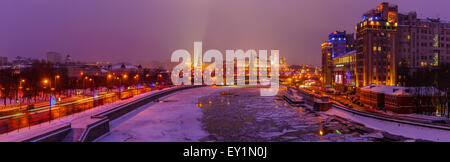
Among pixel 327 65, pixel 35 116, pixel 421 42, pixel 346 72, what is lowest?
pixel 35 116

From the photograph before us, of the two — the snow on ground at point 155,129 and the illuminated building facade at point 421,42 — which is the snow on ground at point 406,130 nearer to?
the snow on ground at point 155,129

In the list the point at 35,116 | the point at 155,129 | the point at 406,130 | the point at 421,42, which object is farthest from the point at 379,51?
the point at 35,116

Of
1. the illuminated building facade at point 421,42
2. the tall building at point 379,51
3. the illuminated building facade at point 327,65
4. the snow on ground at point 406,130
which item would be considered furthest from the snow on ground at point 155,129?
the illuminated building facade at point 327,65

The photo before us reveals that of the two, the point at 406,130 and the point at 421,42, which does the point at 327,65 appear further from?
the point at 406,130

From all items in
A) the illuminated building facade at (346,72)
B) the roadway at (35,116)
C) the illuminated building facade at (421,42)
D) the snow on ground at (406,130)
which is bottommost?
the snow on ground at (406,130)

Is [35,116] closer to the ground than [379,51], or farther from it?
closer to the ground

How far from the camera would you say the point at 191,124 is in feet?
69.9

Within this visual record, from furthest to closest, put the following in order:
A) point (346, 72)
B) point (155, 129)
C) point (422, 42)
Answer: point (346, 72), point (422, 42), point (155, 129)

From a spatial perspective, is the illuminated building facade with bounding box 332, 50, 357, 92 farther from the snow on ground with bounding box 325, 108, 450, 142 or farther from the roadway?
the roadway

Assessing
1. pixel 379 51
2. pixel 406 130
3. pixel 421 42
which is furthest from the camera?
pixel 421 42

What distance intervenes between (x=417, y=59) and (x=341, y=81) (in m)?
21.9
